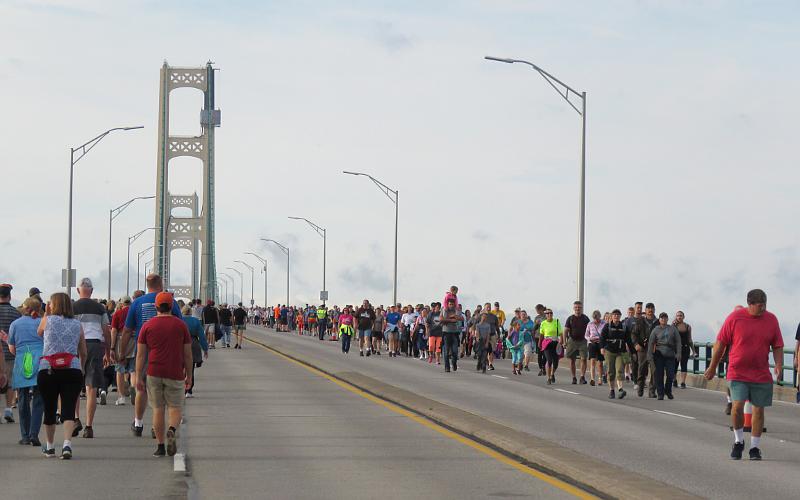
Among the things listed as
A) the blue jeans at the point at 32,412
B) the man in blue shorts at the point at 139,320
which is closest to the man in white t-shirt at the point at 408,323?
the man in blue shorts at the point at 139,320

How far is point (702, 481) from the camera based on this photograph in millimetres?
12031

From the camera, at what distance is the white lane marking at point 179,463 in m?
12.4

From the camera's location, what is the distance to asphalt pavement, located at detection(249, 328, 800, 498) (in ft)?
41.0

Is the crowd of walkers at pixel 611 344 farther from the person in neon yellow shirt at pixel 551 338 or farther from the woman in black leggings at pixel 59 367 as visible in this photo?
the woman in black leggings at pixel 59 367

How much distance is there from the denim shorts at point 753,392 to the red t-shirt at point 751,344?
0.05m

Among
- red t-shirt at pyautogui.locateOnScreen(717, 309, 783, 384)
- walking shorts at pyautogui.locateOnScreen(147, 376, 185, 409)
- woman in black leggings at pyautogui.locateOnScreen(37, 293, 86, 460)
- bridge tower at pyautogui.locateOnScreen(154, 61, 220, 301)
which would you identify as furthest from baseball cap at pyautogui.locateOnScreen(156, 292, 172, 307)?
bridge tower at pyautogui.locateOnScreen(154, 61, 220, 301)

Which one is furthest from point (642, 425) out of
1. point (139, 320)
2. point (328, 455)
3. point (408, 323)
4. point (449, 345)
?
point (408, 323)

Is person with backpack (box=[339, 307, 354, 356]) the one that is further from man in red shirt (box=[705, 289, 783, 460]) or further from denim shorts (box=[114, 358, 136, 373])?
man in red shirt (box=[705, 289, 783, 460])

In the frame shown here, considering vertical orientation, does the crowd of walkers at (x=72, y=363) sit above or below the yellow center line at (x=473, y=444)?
above

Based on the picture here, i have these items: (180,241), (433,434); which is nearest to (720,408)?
(433,434)

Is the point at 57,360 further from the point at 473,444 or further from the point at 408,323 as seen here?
the point at 408,323

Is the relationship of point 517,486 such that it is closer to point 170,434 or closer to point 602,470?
point 602,470

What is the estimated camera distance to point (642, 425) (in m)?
18.4

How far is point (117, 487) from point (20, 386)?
3517mm
